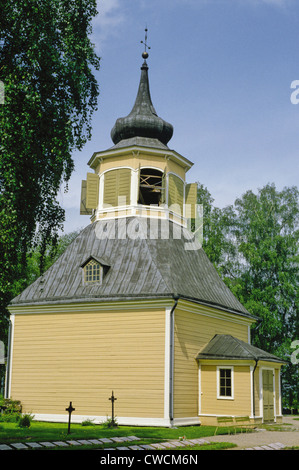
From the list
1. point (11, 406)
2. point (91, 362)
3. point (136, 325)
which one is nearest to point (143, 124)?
point (136, 325)

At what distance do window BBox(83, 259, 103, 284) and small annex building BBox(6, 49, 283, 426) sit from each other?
0.04m

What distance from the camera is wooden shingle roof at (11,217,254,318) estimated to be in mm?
20344

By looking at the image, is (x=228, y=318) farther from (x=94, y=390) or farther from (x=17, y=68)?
(x=17, y=68)

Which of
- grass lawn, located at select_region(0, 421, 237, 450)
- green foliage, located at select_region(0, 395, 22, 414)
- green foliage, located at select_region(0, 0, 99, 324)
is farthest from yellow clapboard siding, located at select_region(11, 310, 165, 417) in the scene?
green foliage, located at select_region(0, 0, 99, 324)

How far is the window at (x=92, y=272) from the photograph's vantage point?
69.8ft

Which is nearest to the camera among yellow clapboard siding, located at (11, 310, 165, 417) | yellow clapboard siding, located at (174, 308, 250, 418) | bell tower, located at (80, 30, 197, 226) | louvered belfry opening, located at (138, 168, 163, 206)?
yellow clapboard siding, located at (11, 310, 165, 417)

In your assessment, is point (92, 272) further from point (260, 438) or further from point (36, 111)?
point (36, 111)

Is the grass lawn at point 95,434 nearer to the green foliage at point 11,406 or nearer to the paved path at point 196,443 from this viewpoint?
the paved path at point 196,443

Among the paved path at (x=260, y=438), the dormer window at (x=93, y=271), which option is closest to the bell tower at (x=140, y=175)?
the dormer window at (x=93, y=271)

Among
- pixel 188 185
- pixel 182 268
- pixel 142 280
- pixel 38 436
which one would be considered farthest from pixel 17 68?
pixel 188 185

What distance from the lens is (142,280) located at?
20344 millimetres

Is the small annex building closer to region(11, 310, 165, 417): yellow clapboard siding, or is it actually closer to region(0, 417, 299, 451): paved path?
region(11, 310, 165, 417): yellow clapboard siding

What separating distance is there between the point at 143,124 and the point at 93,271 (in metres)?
7.57

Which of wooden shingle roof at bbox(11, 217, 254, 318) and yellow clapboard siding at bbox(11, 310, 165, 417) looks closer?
yellow clapboard siding at bbox(11, 310, 165, 417)
